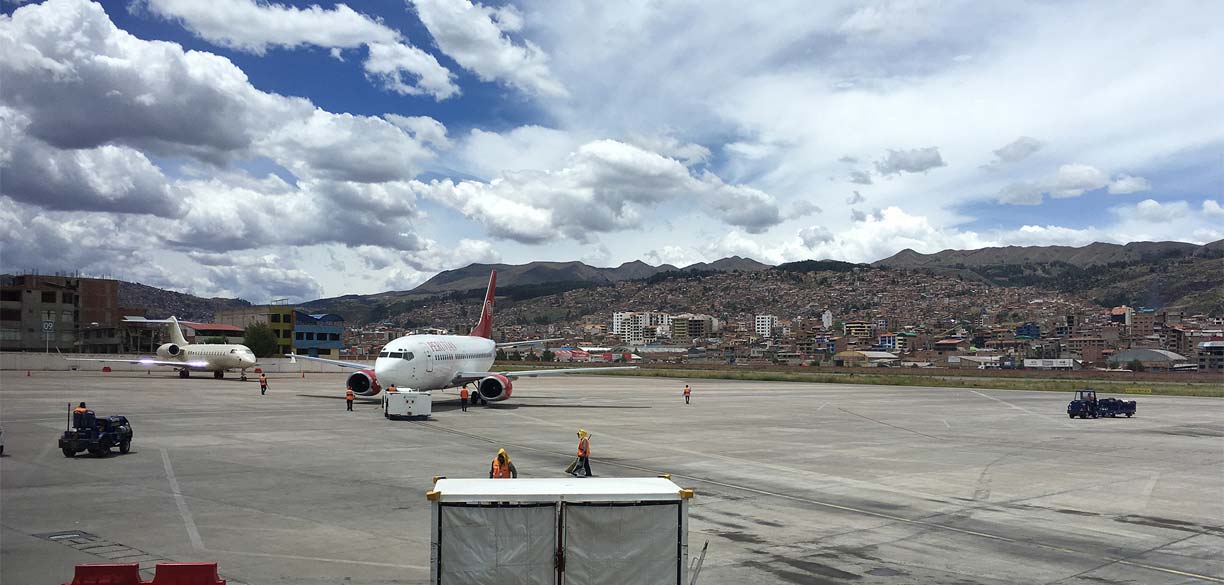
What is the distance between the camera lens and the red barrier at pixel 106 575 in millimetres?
8789

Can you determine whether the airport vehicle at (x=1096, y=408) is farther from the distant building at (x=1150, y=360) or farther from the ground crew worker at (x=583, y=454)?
the distant building at (x=1150, y=360)

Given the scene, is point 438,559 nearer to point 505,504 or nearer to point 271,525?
point 505,504

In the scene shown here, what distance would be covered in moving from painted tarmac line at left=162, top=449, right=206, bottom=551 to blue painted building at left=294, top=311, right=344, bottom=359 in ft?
456

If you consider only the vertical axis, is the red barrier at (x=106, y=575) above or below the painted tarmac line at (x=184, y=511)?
above

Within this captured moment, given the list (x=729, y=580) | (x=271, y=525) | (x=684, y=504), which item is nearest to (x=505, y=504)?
(x=684, y=504)

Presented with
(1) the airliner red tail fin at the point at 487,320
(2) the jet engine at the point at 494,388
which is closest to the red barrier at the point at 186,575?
(2) the jet engine at the point at 494,388

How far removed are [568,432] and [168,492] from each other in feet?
57.7

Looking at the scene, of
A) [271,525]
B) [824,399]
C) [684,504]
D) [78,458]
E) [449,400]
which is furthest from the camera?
[824,399]

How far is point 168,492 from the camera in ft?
60.6

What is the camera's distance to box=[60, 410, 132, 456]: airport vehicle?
77.9 feet

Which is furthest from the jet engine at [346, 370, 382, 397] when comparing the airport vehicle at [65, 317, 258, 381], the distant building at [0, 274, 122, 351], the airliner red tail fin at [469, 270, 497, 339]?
the distant building at [0, 274, 122, 351]

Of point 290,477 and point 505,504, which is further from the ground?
point 505,504

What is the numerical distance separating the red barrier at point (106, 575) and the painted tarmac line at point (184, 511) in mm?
4617

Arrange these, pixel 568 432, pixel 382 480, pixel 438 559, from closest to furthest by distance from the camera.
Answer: pixel 438 559 → pixel 382 480 → pixel 568 432
